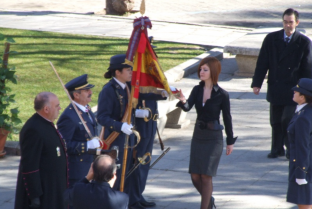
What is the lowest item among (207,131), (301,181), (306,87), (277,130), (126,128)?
(277,130)

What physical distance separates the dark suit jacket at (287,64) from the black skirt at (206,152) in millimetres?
2016

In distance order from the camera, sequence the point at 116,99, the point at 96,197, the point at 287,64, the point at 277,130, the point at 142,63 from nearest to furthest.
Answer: the point at 96,197, the point at 142,63, the point at 116,99, the point at 287,64, the point at 277,130

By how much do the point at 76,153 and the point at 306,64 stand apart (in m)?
3.91

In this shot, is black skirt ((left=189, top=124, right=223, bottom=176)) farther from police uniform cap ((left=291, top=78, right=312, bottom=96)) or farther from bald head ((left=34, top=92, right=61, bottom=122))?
bald head ((left=34, top=92, right=61, bottom=122))

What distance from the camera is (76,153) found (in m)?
5.17

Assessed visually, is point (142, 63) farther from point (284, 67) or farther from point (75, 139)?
point (284, 67)

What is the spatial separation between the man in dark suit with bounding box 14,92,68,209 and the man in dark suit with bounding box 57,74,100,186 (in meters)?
0.26

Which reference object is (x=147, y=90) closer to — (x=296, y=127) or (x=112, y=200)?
(x=296, y=127)

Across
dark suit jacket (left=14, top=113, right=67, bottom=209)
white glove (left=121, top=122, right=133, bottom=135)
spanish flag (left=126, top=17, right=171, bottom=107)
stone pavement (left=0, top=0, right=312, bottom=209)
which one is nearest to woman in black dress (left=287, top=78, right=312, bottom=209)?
stone pavement (left=0, top=0, right=312, bottom=209)

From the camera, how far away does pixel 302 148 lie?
17.0ft

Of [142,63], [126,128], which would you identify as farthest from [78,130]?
[142,63]

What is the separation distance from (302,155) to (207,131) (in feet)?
3.72

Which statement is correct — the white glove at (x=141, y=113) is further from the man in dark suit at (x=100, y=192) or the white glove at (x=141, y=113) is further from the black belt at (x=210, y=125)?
the man in dark suit at (x=100, y=192)

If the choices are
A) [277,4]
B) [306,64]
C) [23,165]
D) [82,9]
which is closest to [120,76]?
[23,165]
